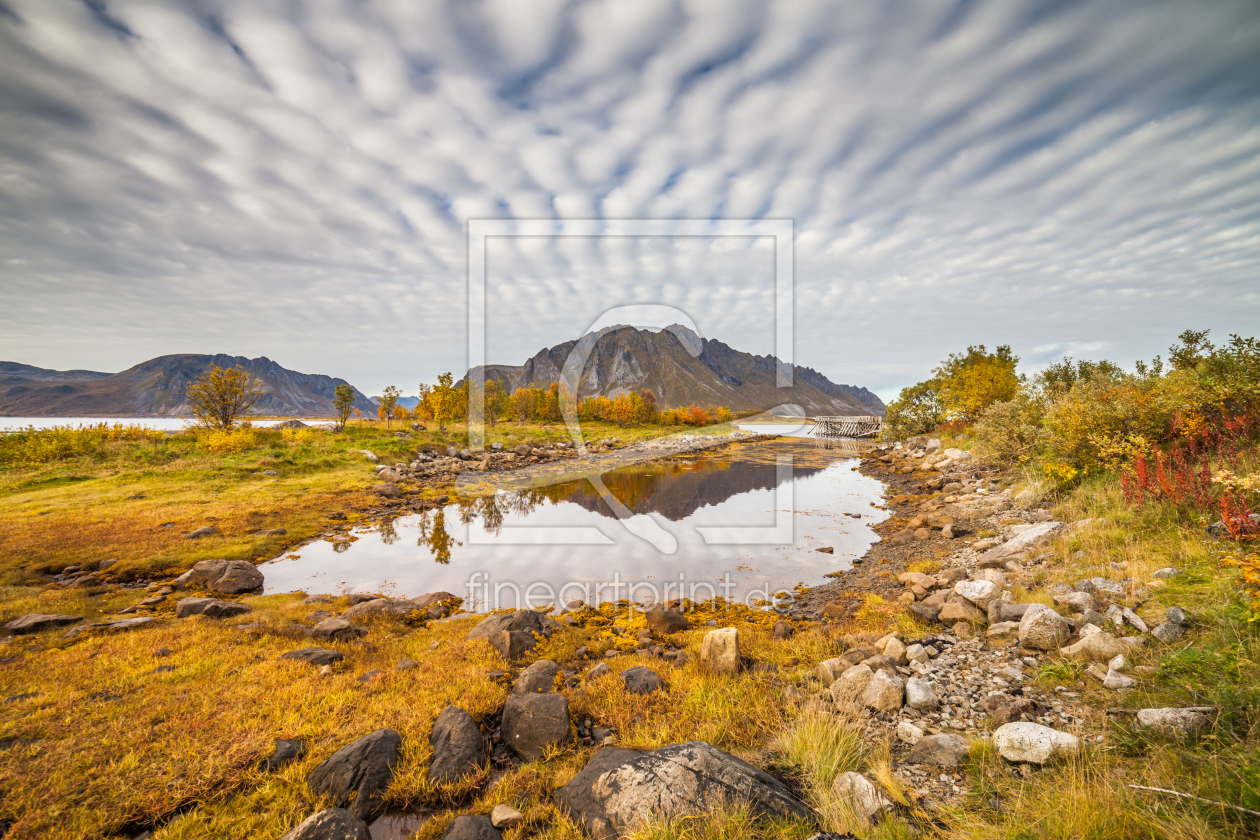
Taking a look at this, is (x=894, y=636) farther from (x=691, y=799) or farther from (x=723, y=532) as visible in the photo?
(x=723, y=532)

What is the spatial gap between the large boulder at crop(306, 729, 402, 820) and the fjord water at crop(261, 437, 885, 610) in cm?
712

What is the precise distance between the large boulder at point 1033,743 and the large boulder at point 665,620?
711cm

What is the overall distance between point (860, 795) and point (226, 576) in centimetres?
1720

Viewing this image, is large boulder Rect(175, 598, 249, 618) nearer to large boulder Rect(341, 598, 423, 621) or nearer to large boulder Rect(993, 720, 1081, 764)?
large boulder Rect(341, 598, 423, 621)

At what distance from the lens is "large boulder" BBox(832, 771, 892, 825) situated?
169 inches

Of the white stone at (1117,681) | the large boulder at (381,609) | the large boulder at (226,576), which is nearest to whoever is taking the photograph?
the white stone at (1117,681)

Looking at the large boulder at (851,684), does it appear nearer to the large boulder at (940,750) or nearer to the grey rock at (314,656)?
the large boulder at (940,750)

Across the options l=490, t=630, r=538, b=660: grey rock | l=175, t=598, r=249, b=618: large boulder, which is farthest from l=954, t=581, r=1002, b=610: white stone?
l=175, t=598, r=249, b=618: large boulder

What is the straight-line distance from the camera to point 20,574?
12.3 meters

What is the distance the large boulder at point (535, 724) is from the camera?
636 cm

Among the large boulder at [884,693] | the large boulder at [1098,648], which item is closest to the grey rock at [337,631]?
the large boulder at [884,693]

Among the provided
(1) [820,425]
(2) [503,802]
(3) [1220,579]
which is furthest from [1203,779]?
(1) [820,425]

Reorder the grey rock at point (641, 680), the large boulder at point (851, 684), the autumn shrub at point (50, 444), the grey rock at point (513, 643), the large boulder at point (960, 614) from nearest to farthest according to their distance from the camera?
the large boulder at point (851, 684) < the grey rock at point (641, 680) < the large boulder at point (960, 614) < the grey rock at point (513, 643) < the autumn shrub at point (50, 444)

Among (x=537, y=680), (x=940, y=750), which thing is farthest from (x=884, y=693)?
(x=537, y=680)
